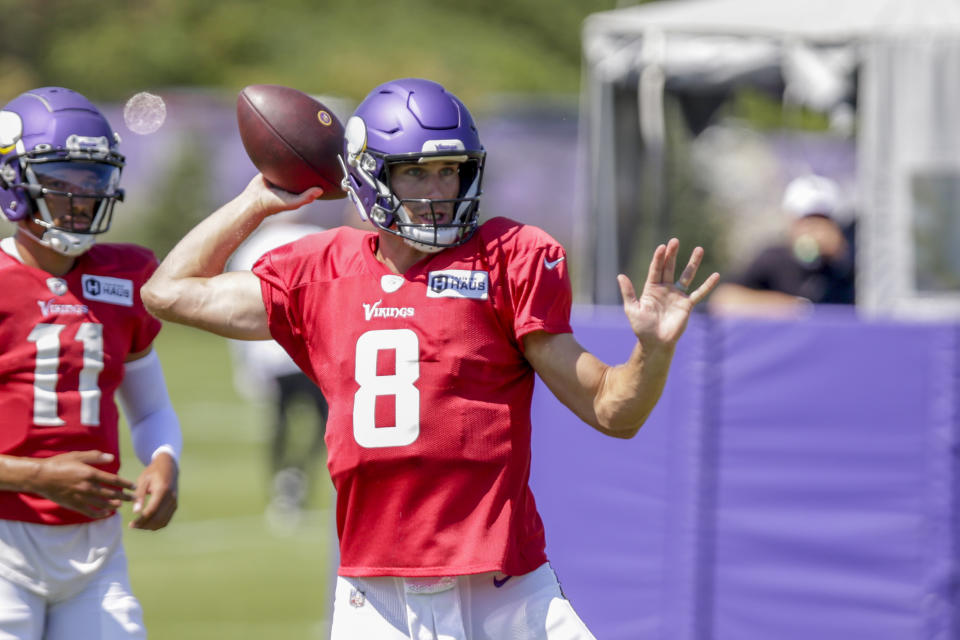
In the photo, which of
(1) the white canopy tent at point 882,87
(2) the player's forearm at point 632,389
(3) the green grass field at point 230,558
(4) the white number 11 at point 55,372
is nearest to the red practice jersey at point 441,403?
(2) the player's forearm at point 632,389

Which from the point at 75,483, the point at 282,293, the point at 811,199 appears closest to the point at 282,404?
the point at 811,199

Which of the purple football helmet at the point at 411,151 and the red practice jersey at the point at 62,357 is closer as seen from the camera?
the purple football helmet at the point at 411,151

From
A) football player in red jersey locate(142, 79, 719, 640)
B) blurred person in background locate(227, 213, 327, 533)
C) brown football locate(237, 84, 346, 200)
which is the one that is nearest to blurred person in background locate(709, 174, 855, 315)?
blurred person in background locate(227, 213, 327, 533)

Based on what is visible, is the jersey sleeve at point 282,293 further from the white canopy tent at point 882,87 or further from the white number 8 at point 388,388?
the white canopy tent at point 882,87

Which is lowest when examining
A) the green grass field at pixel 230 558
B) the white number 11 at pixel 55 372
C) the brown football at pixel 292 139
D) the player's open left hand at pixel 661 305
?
the green grass field at pixel 230 558

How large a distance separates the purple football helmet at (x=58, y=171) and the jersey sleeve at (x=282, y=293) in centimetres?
68

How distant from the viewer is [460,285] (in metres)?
3.37

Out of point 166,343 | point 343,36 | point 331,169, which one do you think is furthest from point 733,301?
point 343,36

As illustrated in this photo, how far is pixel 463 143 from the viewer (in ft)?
11.2

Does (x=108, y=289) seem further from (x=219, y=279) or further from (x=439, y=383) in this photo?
(x=439, y=383)

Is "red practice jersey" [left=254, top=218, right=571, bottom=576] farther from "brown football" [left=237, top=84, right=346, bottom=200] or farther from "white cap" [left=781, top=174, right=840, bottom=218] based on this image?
"white cap" [left=781, top=174, right=840, bottom=218]

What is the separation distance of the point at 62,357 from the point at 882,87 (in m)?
5.43

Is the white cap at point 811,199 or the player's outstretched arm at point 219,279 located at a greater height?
the white cap at point 811,199

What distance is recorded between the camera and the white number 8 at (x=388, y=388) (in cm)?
334
